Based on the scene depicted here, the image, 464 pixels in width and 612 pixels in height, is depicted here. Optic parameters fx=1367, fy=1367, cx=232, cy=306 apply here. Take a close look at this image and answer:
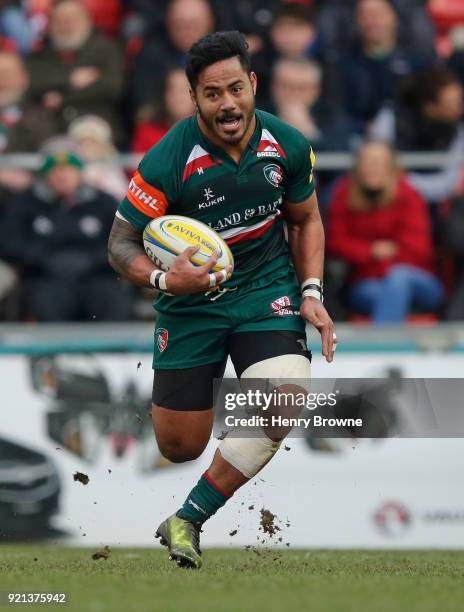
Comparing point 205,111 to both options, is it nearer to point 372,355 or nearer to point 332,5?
point 372,355

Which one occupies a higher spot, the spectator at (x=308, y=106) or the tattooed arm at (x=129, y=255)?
the spectator at (x=308, y=106)

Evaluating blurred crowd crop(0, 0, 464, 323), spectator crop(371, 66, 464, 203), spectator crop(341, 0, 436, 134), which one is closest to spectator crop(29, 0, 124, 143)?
blurred crowd crop(0, 0, 464, 323)

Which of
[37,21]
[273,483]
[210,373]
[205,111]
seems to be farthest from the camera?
[37,21]

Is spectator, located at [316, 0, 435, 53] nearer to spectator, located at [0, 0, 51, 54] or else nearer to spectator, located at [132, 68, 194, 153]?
spectator, located at [132, 68, 194, 153]

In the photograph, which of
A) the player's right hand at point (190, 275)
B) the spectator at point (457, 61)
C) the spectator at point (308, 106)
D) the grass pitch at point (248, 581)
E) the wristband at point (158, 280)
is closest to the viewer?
the grass pitch at point (248, 581)

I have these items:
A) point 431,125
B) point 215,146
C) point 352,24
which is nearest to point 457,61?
point 431,125

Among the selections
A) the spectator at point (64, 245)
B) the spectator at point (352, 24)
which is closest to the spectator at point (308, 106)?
the spectator at point (352, 24)

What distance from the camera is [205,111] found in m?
6.57

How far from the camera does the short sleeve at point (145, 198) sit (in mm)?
6656

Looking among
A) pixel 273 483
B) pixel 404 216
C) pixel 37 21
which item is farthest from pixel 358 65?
pixel 273 483

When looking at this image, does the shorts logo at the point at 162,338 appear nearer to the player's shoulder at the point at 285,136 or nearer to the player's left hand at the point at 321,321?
the player's left hand at the point at 321,321

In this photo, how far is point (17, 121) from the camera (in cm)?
1197

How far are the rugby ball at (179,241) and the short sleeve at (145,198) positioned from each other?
5 centimetres

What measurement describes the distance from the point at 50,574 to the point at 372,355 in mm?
3680
